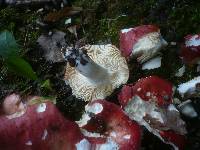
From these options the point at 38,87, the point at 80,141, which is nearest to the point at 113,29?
the point at 38,87

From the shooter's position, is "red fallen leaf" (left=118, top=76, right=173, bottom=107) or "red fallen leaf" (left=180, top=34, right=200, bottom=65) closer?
"red fallen leaf" (left=118, top=76, right=173, bottom=107)

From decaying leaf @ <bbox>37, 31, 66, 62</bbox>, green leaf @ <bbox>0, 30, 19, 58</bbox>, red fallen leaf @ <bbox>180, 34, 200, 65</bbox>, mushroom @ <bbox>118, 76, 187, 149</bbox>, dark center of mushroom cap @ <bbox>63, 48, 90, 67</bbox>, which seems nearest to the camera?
mushroom @ <bbox>118, 76, 187, 149</bbox>

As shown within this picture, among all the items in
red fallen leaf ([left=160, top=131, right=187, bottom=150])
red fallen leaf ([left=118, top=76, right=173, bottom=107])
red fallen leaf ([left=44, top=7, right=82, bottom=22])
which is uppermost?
red fallen leaf ([left=44, top=7, right=82, bottom=22])

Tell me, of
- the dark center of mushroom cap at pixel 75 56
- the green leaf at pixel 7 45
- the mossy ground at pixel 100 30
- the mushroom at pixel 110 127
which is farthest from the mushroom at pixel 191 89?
the green leaf at pixel 7 45

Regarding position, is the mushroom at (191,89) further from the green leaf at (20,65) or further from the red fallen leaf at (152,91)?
the green leaf at (20,65)

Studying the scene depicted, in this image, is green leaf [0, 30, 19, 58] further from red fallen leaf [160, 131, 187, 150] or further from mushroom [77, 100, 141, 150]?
red fallen leaf [160, 131, 187, 150]

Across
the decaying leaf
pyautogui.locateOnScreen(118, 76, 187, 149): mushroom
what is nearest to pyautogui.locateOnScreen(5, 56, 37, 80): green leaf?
the decaying leaf
